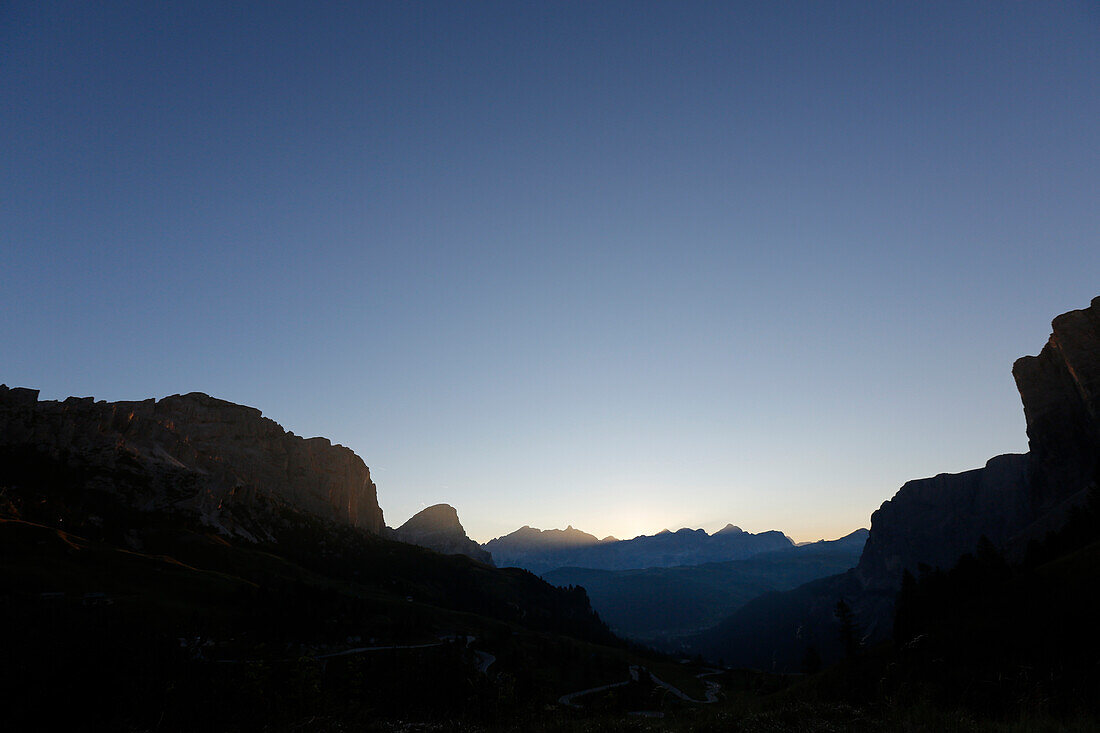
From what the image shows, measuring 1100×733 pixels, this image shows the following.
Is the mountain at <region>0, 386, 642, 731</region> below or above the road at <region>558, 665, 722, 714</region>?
above

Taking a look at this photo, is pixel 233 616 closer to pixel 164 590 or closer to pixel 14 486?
pixel 164 590

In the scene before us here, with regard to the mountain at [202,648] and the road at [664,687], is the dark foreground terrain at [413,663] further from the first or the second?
the road at [664,687]

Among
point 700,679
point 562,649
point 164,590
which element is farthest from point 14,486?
point 700,679

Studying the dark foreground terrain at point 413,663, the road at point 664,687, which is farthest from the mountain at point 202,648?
the road at point 664,687

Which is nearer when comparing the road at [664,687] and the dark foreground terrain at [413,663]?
the dark foreground terrain at [413,663]

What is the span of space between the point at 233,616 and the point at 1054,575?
162035 millimetres

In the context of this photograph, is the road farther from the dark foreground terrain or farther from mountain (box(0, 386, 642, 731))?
mountain (box(0, 386, 642, 731))

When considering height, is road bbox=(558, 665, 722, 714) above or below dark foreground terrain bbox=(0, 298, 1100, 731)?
below

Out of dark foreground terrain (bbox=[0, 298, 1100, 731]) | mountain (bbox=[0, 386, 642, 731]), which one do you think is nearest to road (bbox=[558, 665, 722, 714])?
dark foreground terrain (bbox=[0, 298, 1100, 731])

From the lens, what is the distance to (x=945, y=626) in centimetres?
7550

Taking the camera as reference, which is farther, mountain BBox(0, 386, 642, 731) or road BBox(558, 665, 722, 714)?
road BBox(558, 665, 722, 714)

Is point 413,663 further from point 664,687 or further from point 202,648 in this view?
point 664,687

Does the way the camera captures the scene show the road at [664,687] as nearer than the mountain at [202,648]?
No

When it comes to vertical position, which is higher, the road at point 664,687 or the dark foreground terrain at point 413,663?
the dark foreground terrain at point 413,663
